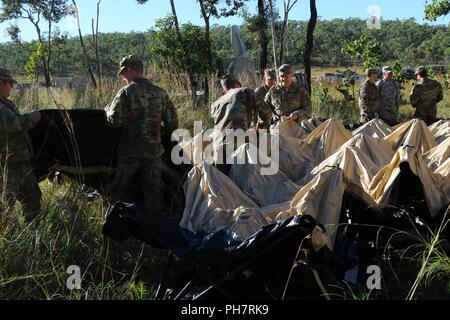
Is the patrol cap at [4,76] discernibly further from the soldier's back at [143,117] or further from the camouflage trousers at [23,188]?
the soldier's back at [143,117]

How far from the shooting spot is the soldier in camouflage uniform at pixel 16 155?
13.8 ft

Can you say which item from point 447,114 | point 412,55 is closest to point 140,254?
point 447,114

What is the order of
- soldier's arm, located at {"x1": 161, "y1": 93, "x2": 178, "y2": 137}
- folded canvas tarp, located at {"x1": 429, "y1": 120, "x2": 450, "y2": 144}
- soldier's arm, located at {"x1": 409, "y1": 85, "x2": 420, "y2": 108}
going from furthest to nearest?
soldier's arm, located at {"x1": 409, "y1": 85, "x2": 420, "y2": 108} < folded canvas tarp, located at {"x1": 429, "y1": 120, "x2": 450, "y2": 144} < soldier's arm, located at {"x1": 161, "y1": 93, "x2": 178, "y2": 137}

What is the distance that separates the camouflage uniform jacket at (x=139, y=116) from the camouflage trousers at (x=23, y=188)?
0.86 meters

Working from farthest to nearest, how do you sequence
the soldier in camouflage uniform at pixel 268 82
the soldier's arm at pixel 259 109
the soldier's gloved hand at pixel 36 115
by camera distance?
1. the soldier in camouflage uniform at pixel 268 82
2. the soldier's arm at pixel 259 109
3. the soldier's gloved hand at pixel 36 115

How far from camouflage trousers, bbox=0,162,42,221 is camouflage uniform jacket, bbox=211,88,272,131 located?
2169 millimetres

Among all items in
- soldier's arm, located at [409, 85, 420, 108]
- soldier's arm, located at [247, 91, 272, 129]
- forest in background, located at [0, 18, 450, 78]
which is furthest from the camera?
forest in background, located at [0, 18, 450, 78]

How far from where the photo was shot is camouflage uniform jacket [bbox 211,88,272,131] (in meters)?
5.76

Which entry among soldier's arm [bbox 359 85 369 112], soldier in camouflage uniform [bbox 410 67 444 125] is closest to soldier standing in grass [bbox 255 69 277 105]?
soldier's arm [bbox 359 85 369 112]

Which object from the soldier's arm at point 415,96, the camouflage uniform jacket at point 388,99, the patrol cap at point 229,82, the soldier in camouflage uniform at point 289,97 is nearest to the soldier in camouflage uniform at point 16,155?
the patrol cap at point 229,82

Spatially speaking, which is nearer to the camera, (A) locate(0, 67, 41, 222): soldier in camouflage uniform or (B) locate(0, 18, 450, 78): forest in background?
(A) locate(0, 67, 41, 222): soldier in camouflage uniform

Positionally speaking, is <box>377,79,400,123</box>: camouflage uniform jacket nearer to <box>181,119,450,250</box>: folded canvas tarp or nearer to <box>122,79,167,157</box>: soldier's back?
<box>181,119,450,250</box>: folded canvas tarp

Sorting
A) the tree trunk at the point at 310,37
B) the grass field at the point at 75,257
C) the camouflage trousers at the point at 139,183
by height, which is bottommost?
the grass field at the point at 75,257

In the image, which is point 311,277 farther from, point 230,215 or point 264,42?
point 264,42
